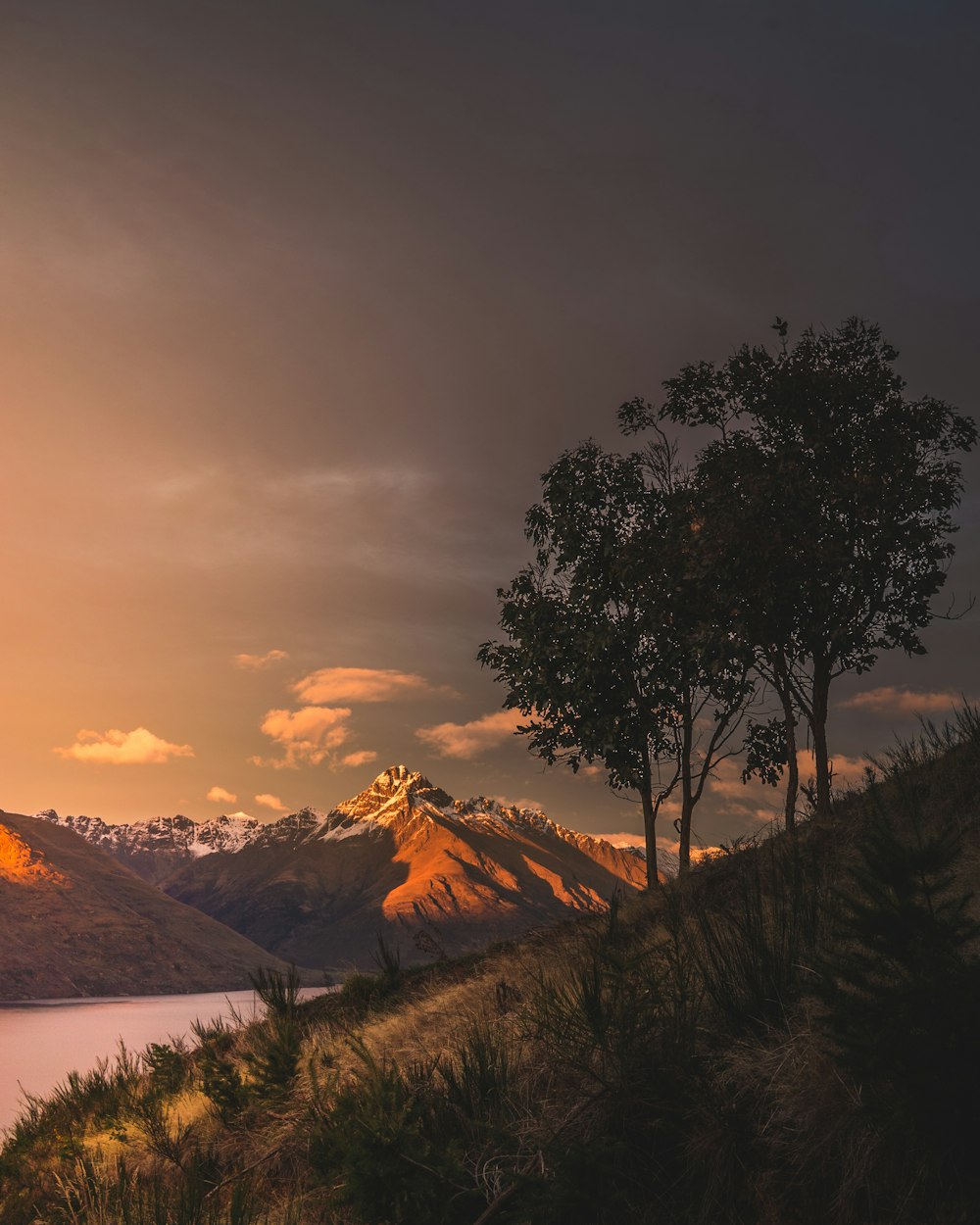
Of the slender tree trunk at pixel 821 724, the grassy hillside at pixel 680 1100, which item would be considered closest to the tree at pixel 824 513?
the slender tree trunk at pixel 821 724

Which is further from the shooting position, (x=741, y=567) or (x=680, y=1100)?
(x=741, y=567)

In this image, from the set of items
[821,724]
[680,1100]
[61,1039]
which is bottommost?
[61,1039]

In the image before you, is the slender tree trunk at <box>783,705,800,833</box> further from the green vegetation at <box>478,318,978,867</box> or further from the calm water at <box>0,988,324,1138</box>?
the calm water at <box>0,988,324,1138</box>

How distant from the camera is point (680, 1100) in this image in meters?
5.92

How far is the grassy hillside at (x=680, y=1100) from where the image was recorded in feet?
14.9

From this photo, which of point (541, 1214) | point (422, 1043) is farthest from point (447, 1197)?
point (422, 1043)

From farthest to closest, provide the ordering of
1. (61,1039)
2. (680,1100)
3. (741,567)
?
(61,1039), (741,567), (680,1100)

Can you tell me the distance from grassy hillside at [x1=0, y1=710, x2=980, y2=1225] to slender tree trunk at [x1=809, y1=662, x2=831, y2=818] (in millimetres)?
8025

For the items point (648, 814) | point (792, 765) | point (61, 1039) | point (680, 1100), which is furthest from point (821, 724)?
point (61, 1039)

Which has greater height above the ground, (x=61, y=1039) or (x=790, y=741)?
(x=790, y=741)

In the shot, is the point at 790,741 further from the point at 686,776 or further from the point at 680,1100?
the point at 680,1100

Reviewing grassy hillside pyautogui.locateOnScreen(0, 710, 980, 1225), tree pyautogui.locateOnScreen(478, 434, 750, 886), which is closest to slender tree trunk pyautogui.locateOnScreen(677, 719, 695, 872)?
tree pyautogui.locateOnScreen(478, 434, 750, 886)

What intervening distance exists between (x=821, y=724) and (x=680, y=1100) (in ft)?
47.7

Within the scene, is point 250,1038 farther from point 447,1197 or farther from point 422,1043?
point 447,1197
